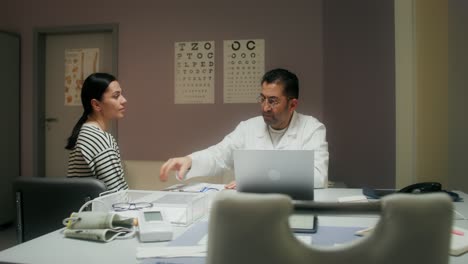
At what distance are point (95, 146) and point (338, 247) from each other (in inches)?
66.7

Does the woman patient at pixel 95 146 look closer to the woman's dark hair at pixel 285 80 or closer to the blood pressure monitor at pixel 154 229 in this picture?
the blood pressure monitor at pixel 154 229

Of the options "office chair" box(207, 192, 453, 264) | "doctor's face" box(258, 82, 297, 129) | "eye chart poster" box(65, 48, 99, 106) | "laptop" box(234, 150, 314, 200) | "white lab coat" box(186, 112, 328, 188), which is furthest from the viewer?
"eye chart poster" box(65, 48, 99, 106)

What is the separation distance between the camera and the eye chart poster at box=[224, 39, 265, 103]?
338cm

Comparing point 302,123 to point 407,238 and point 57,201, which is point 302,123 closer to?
point 57,201

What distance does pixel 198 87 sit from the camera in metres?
3.50

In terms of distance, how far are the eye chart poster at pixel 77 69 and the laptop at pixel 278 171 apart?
294 centimetres

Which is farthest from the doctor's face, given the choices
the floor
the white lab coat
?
the floor

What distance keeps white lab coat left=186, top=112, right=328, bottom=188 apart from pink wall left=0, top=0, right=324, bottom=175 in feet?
3.01

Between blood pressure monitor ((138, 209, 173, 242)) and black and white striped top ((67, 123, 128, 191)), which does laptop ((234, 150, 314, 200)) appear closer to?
blood pressure monitor ((138, 209, 173, 242))

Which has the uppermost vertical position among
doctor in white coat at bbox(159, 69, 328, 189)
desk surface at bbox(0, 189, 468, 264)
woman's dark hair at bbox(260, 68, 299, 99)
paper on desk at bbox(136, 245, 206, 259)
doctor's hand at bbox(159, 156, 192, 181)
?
woman's dark hair at bbox(260, 68, 299, 99)

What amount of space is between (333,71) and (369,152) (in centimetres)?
76

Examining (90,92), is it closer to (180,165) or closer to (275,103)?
(180,165)

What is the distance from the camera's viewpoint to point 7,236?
3.35 metres

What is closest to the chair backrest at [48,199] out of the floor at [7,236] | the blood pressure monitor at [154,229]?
the blood pressure monitor at [154,229]
